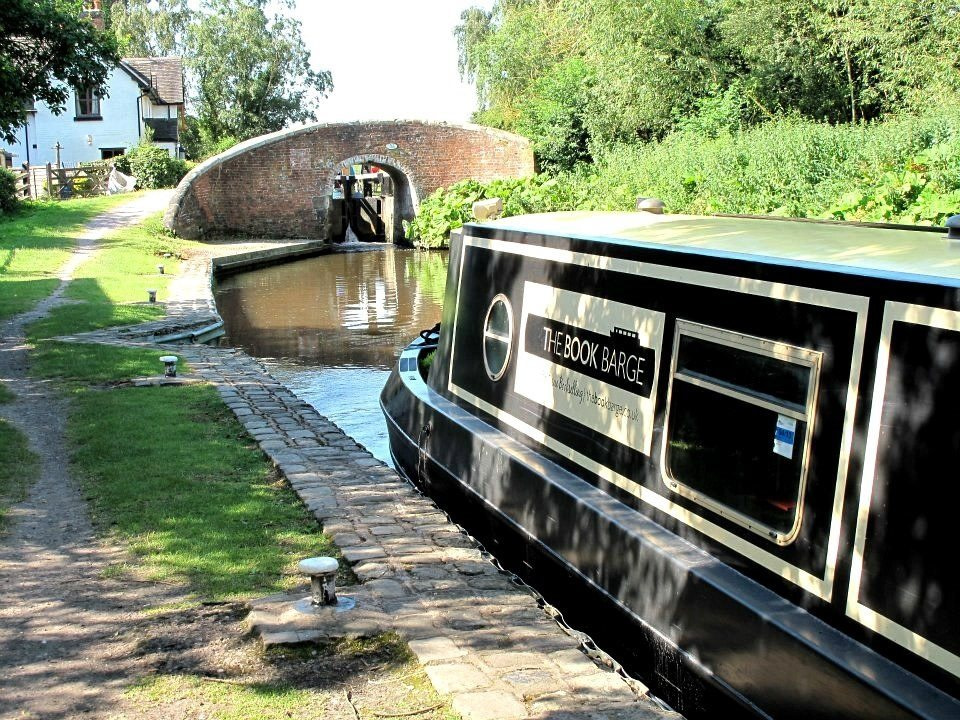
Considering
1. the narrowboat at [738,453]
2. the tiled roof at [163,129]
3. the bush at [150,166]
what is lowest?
the narrowboat at [738,453]

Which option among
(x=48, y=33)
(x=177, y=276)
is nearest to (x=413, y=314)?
(x=177, y=276)

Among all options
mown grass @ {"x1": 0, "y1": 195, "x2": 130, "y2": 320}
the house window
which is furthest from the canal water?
the house window

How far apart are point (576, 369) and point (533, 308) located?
2.12ft

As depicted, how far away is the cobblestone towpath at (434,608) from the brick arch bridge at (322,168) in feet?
66.6

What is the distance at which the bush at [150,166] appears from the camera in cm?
3148

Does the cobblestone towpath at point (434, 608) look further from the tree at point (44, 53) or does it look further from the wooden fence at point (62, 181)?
the wooden fence at point (62, 181)

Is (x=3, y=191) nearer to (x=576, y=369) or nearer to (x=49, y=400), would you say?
(x=49, y=400)

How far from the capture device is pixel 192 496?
5.50 m

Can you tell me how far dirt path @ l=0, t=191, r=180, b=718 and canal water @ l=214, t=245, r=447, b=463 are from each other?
3259 mm

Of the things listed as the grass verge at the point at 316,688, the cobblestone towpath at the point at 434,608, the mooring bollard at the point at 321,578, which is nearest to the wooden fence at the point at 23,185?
the cobblestone towpath at the point at 434,608

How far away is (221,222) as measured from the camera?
26.3 m

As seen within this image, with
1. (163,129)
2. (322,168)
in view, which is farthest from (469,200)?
(163,129)

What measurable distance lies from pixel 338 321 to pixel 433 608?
452 inches

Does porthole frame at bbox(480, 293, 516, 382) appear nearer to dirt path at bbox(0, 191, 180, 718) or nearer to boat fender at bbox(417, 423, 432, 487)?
boat fender at bbox(417, 423, 432, 487)
